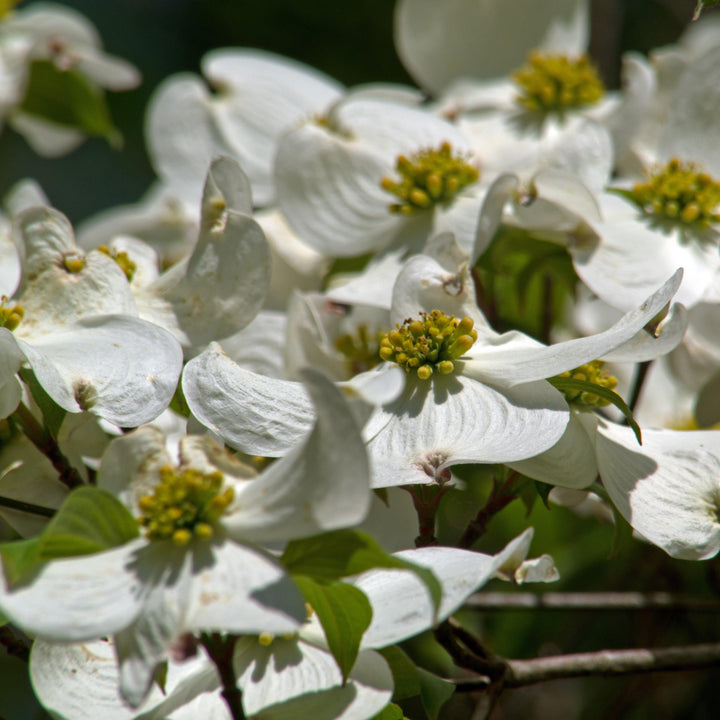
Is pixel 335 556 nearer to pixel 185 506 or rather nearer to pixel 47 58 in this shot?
pixel 185 506

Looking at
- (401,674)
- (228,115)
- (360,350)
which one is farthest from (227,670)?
(228,115)

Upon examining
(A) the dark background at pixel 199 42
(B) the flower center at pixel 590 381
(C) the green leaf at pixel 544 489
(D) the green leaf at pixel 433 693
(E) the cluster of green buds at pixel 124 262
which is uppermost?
(B) the flower center at pixel 590 381

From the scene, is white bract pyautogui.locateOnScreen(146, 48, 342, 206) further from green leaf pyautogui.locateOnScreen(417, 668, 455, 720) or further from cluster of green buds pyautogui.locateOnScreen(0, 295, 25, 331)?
green leaf pyautogui.locateOnScreen(417, 668, 455, 720)

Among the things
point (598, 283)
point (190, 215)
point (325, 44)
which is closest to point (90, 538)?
point (598, 283)

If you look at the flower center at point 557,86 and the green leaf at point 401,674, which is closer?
the green leaf at point 401,674

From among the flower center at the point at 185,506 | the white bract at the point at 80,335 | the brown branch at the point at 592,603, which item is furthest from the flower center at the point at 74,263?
the brown branch at the point at 592,603

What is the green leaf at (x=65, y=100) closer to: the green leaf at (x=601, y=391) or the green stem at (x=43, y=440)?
the green stem at (x=43, y=440)
